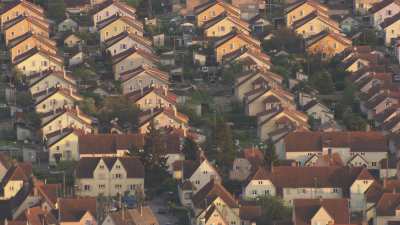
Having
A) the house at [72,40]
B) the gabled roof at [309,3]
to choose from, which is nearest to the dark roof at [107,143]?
the house at [72,40]

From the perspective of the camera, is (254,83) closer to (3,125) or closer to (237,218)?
(3,125)

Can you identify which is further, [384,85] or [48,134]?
[384,85]

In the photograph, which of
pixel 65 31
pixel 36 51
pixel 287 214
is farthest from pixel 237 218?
pixel 65 31

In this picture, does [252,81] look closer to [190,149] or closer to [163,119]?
[163,119]

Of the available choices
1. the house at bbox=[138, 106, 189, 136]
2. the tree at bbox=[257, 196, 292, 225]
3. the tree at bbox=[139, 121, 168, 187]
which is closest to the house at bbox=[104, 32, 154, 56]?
the house at bbox=[138, 106, 189, 136]

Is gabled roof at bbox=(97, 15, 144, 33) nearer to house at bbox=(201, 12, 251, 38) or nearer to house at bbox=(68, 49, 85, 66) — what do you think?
house at bbox=(201, 12, 251, 38)

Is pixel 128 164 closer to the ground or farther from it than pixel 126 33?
closer to the ground
